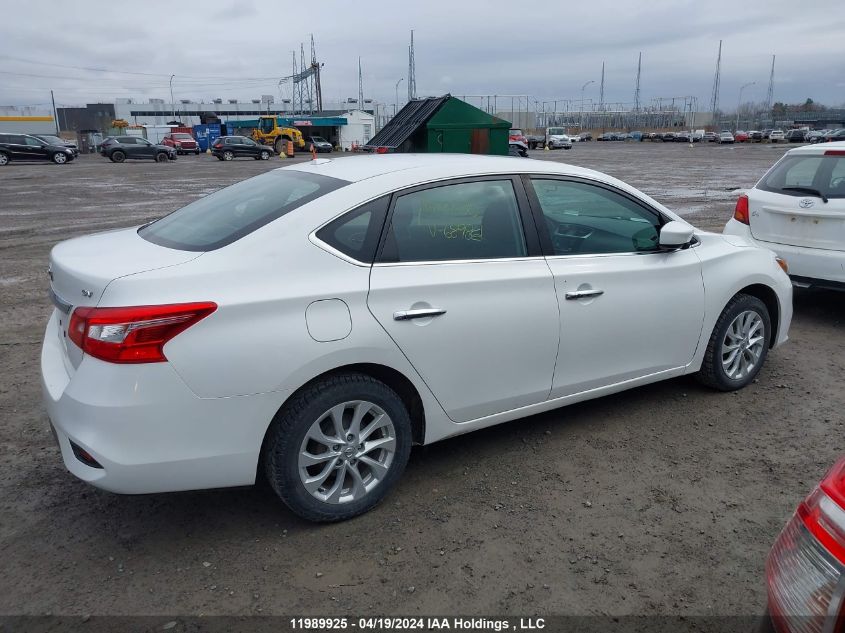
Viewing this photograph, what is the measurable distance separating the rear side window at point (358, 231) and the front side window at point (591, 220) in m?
0.99

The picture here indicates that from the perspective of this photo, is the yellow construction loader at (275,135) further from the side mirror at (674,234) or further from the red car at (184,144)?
the side mirror at (674,234)

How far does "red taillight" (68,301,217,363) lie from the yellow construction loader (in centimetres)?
4935

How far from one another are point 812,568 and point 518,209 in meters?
2.47

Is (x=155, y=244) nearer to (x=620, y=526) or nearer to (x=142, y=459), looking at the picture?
(x=142, y=459)

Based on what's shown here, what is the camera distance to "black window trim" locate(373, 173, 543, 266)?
3275 millimetres

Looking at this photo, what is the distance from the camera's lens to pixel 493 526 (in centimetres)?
316

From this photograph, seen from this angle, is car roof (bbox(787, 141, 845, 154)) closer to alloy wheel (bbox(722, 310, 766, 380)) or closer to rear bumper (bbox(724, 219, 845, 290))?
rear bumper (bbox(724, 219, 845, 290))

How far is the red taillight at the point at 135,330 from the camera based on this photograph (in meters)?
2.62

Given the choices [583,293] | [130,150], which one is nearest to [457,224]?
[583,293]

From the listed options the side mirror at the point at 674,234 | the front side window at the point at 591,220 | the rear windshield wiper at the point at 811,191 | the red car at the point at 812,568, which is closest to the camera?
the red car at the point at 812,568

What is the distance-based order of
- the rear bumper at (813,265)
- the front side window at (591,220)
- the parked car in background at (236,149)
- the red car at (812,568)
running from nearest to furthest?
the red car at (812,568), the front side window at (591,220), the rear bumper at (813,265), the parked car in background at (236,149)

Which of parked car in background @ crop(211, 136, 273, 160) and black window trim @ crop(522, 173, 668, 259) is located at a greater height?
black window trim @ crop(522, 173, 668, 259)

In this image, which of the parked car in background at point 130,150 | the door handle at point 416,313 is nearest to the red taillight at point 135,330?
the door handle at point 416,313

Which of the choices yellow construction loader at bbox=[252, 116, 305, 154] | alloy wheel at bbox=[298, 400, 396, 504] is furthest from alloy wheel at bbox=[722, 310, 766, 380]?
yellow construction loader at bbox=[252, 116, 305, 154]
